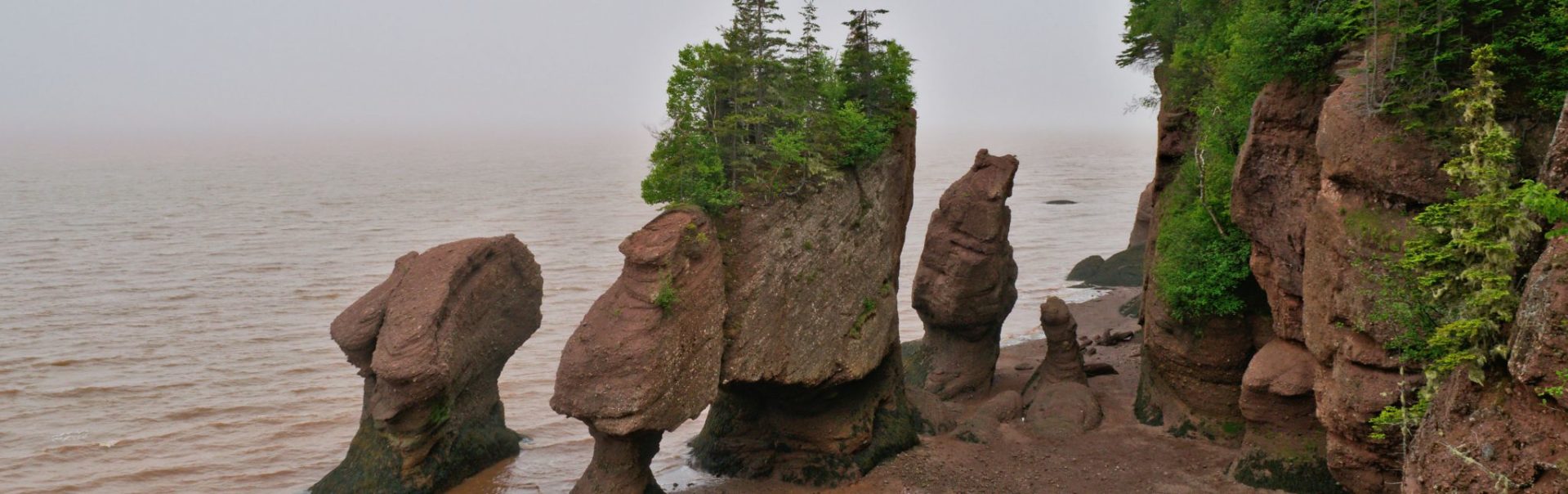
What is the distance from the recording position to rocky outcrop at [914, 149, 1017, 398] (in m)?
33.3

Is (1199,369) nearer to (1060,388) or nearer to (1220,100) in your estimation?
(1060,388)

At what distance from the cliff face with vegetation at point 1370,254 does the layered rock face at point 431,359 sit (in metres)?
18.1

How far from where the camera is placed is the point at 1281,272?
76.4ft

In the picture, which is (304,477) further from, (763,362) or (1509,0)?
(1509,0)

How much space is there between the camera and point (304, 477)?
29031 millimetres

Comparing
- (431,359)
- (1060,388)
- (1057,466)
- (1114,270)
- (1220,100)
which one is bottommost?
(1114,270)

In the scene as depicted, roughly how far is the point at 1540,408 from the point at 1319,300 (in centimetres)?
841

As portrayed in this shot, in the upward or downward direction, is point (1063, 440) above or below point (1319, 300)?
below

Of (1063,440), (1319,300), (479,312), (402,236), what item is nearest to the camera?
(1319,300)

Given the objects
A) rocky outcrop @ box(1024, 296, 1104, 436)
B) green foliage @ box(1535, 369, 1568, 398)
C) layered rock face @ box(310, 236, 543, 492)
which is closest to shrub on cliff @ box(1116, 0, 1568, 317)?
rocky outcrop @ box(1024, 296, 1104, 436)

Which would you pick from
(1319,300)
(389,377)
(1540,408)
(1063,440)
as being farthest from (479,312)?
(1540,408)

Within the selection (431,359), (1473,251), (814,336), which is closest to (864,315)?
(814,336)

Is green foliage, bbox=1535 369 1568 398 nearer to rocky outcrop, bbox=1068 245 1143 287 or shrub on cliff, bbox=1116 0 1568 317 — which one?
shrub on cliff, bbox=1116 0 1568 317

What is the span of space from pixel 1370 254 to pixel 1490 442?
7163 millimetres
